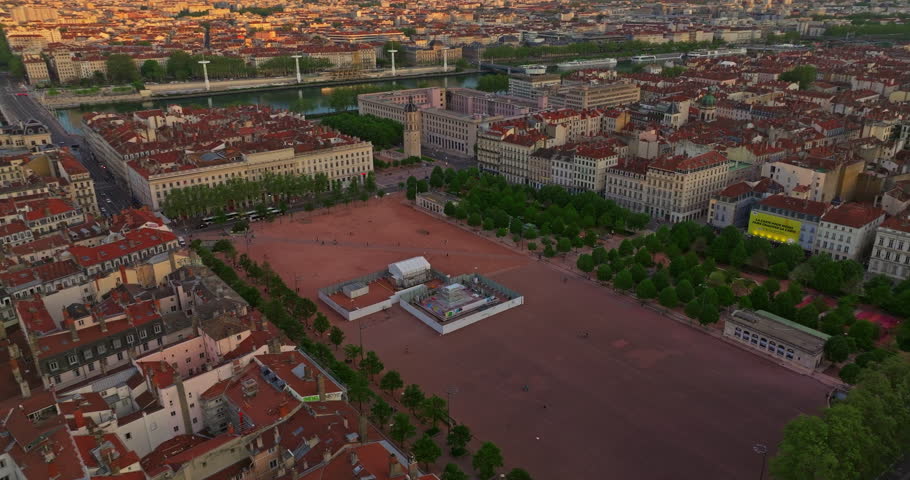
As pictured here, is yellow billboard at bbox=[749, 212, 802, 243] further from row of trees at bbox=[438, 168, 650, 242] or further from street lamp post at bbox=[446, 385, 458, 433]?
street lamp post at bbox=[446, 385, 458, 433]

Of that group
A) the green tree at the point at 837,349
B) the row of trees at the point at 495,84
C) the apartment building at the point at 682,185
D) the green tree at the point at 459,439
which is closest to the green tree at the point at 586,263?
the apartment building at the point at 682,185

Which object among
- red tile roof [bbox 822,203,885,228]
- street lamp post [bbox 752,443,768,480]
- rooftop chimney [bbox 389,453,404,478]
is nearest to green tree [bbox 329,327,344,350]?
rooftop chimney [bbox 389,453,404,478]

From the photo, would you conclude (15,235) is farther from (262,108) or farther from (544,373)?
(262,108)

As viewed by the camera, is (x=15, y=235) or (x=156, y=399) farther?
(x=15, y=235)

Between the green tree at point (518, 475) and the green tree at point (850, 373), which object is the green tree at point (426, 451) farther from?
the green tree at point (850, 373)

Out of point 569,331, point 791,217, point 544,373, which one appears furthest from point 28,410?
point 791,217

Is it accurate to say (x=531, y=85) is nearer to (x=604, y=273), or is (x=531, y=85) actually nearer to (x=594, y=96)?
(x=594, y=96)
